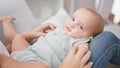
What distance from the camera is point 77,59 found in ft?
2.80

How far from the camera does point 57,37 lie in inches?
38.5

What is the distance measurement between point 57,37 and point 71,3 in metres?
0.63

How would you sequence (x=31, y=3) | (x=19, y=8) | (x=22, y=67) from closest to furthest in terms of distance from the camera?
(x=22, y=67) < (x=19, y=8) < (x=31, y=3)

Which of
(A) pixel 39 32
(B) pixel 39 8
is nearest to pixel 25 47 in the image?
(A) pixel 39 32

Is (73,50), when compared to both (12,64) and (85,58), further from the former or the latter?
(12,64)

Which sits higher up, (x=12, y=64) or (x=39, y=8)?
(x=12, y=64)

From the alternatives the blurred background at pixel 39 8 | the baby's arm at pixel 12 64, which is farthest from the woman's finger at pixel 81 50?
the blurred background at pixel 39 8

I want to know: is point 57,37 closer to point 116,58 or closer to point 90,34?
point 90,34

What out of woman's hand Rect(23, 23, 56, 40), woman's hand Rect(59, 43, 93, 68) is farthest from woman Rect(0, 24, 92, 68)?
woman's hand Rect(23, 23, 56, 40)

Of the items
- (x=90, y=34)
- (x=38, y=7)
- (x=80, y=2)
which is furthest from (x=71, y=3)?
(x=90, y=34)

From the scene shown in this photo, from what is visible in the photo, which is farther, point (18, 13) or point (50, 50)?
point (18, 13)

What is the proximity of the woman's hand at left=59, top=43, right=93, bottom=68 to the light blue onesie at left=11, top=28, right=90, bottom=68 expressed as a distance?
7 cm

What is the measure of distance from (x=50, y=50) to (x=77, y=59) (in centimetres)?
14

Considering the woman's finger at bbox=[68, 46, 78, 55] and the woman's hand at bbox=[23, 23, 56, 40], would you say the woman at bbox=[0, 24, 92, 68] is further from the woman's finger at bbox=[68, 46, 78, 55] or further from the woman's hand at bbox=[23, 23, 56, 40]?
the woman's hand at bbox=[23, 23, 56, 40]
